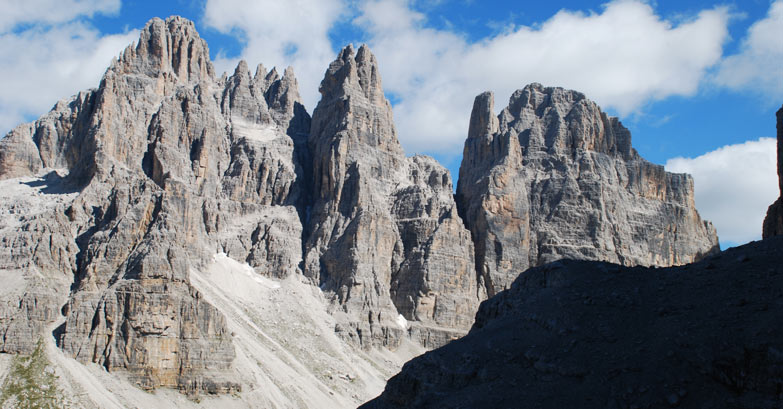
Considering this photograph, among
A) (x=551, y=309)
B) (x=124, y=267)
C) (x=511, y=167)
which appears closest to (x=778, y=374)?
(x=551, y=309)

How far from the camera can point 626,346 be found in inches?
1441

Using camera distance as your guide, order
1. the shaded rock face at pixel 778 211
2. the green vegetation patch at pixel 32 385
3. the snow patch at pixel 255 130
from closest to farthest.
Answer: the shaded rock face at pixel 778 211, the green vegetation patch at pixel 32 385, the snow patch at pixel 255 130

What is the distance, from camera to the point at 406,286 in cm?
15838

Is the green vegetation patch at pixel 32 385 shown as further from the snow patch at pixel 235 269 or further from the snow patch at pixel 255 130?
the snow patch at pixel 255 130

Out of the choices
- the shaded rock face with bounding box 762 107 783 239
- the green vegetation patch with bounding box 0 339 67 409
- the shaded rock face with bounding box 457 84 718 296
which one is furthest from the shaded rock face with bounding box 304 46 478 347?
the shaded rock face with bounding box 762 107 783 239

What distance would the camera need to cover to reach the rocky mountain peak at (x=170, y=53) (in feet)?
558

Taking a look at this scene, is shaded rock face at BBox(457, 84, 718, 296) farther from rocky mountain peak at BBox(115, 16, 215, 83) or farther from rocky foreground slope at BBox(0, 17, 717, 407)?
rocky mountain peak at BBox(115, 16, 215, 83)

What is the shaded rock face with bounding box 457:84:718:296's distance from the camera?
165 metres

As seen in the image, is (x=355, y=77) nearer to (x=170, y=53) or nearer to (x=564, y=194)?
(x=170, y=53)

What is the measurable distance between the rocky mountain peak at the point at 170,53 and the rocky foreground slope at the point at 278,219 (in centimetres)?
46

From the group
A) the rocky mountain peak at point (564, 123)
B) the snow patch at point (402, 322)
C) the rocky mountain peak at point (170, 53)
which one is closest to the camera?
the snow patch at point (402, 322)

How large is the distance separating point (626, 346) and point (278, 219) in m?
131

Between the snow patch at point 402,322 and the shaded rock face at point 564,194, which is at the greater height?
the shaded rock face at point 564,194

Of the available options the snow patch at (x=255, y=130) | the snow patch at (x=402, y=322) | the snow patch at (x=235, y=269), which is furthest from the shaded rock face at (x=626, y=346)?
the snow patch at (x=255, y=130)
